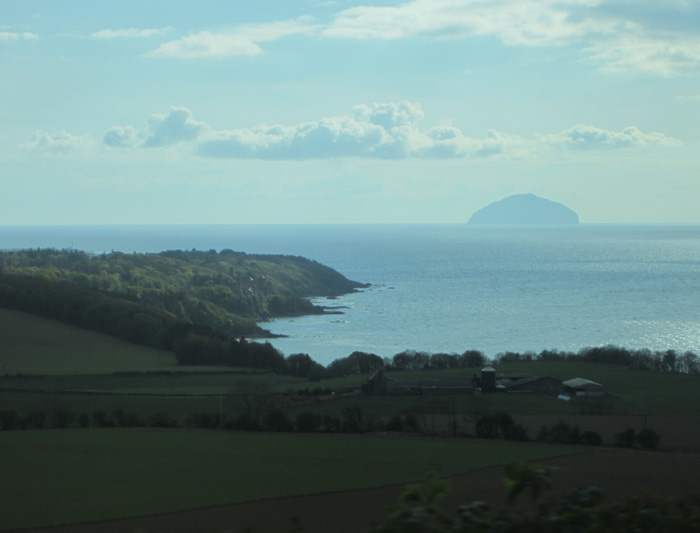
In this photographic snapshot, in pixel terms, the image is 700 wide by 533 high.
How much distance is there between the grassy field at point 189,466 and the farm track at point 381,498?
0.58 m

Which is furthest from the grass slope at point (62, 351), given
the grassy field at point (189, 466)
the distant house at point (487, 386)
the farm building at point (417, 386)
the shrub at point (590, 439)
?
the shrub at point (590, 439)

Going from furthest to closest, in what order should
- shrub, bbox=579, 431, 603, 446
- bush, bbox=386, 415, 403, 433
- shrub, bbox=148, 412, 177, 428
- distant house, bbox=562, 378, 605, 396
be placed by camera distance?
distant house, bbox=562, 378, 605, 396 < shrub, bbox=148, 412, 177, 428 < bush, bbox=386, 415, 403, 433 < shrub, bbox=579, 431, 603, 446

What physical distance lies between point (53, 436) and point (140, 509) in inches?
350

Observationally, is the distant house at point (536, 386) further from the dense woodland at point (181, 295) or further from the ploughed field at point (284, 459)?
the dense woodland at point (181, 295)

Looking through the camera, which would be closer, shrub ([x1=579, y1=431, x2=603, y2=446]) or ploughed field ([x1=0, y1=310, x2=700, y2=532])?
ploughed field ([x1=0, y1=310, x2=700, y2=532])

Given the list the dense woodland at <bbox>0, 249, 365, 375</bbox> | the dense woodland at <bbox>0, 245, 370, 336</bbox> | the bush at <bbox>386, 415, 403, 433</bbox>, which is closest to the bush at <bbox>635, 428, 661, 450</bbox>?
the bush at <bbox>386, 415, 403, 433</bbox>

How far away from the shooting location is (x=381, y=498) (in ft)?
44.2

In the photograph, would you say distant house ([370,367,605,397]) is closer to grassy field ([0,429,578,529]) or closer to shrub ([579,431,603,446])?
grassy field ([0,429,578,529])

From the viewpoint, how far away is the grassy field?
13.2 meters

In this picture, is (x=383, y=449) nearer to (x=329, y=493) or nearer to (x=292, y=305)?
(x=329, y=493)

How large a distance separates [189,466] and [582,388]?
18764 millimetres

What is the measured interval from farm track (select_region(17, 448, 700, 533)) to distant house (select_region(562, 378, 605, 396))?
1167cm

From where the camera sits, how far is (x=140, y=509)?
1266 cm

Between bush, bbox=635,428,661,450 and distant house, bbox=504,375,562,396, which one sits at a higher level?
bush, bbox=635,428,661,450
